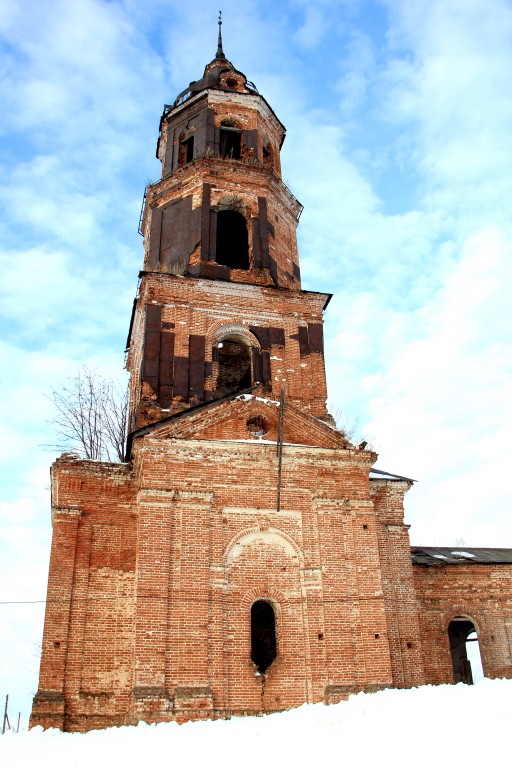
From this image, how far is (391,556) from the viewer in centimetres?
1367

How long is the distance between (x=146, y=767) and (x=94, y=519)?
19.1ft

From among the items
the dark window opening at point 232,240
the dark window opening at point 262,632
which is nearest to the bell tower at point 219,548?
the dark window opening at point 262,632

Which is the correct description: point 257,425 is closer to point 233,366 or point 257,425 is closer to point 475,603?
point 233,366

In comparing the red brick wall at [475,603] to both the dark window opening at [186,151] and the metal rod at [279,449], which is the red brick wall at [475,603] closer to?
the metal rod at [279,449]

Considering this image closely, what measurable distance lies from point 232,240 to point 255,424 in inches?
257

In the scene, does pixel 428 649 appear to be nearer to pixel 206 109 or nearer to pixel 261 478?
pixel 261 478

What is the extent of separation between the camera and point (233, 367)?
1683 centimetres

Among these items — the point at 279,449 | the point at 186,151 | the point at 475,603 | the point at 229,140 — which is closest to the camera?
the point at 279,449

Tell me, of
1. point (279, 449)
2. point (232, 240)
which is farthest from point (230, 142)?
point (279, 449)

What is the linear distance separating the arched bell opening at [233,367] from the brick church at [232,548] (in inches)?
1.6

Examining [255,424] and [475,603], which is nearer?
[255,424]

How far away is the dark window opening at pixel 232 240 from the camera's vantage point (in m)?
17.6

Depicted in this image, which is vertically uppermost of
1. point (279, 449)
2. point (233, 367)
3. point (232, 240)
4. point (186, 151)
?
point (186, 151)

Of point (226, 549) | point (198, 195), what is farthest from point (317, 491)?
point (198, 195)
